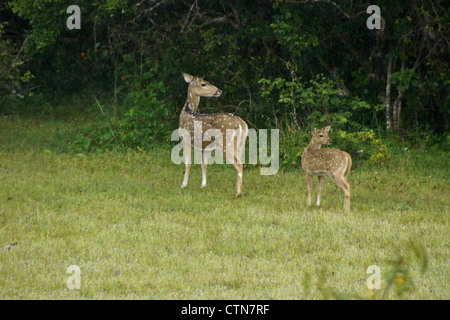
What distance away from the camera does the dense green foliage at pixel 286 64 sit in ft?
47.0

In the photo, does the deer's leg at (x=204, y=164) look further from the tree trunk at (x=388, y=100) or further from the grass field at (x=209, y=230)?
the tree trunk at (x=388, y=100)

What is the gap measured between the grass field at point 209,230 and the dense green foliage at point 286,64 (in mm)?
1561

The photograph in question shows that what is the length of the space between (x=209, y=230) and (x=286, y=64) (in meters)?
7.08

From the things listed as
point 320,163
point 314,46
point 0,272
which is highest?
point 314,46

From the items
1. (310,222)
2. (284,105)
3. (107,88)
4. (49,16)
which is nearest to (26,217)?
(310,222)

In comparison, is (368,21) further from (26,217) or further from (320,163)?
(26,217)

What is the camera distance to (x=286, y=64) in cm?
1509

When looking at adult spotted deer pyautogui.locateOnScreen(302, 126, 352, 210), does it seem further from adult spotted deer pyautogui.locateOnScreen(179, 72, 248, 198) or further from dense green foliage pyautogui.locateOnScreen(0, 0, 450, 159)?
dense green foliage pyautogui.locateOnScreen(0, 0, 450, 159)

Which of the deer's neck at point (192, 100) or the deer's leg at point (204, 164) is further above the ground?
the deer's neck at point (192, 100)

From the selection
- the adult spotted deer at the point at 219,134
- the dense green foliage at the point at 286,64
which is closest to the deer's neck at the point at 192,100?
the adult spotted deer at the point at 219,134

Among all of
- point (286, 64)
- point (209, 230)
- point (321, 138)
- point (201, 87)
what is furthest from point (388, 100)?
point (209, 230)

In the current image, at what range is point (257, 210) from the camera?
1004 cm
